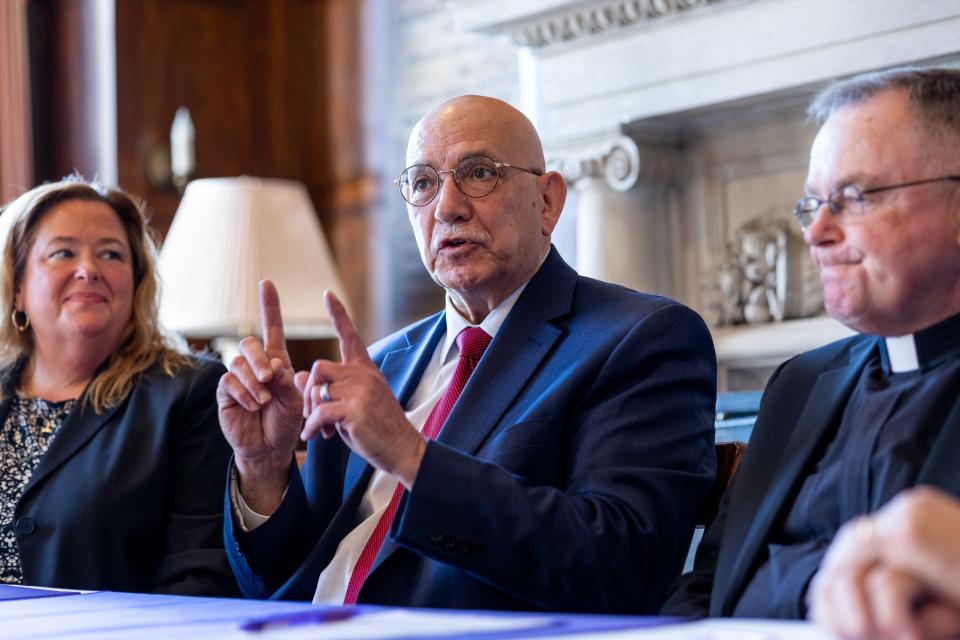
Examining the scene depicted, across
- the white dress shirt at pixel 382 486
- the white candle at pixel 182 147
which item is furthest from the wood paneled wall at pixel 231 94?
the white dress shirt at pixel 382 486

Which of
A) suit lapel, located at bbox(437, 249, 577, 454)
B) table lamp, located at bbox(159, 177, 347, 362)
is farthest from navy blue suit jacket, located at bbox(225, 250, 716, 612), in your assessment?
table lamp, located at bbox(159, 177, 347, 362)

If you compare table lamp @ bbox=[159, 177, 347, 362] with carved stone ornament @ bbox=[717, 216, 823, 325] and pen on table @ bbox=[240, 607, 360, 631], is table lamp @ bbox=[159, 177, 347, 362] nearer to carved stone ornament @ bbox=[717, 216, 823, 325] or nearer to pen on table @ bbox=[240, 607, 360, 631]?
carved stone ornament @ bbox=[717, 216, 823, 325]

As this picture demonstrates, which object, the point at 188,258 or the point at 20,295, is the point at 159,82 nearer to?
the point at 188,258

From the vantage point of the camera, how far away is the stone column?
167 inches

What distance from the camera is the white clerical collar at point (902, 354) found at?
170 cm

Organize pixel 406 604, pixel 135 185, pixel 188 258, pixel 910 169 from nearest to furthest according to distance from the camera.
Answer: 1. pixel 910 169
2. pixel 406 604
3. pixel 188 258
4. pixel 135 185

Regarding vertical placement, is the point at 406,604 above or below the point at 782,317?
below

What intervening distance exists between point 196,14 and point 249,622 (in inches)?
198

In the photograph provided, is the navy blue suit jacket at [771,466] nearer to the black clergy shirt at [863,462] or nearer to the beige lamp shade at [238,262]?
the black clergy shirt at [863,462]

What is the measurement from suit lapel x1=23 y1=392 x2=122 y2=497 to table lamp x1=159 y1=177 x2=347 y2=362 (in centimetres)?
147

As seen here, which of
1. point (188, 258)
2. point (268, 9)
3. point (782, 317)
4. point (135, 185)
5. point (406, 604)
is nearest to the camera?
point (406, 604)

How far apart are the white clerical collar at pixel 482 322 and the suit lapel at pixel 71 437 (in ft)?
2.72

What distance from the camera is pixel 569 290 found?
236cm

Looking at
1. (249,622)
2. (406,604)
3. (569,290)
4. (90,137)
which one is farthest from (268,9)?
(249,622)
